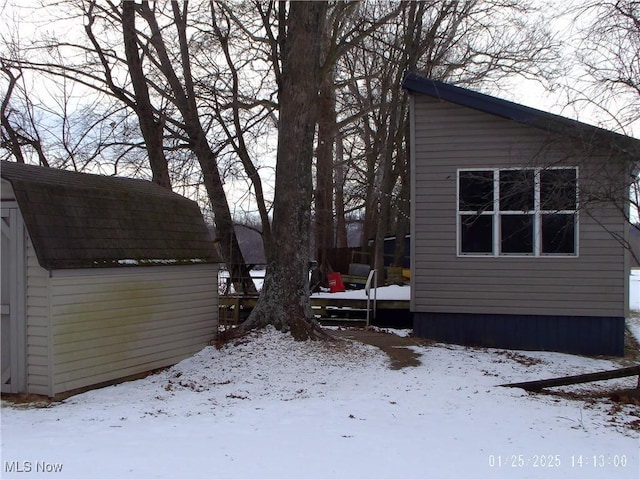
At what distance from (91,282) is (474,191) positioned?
7.07 metres

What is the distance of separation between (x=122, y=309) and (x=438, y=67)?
15.6 meters

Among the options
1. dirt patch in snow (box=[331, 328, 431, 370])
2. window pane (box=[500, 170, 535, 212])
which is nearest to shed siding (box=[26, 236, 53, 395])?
dirt patch in snow (box=[331, 328, 431, 370])

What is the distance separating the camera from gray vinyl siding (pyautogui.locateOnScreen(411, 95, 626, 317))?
35.9ft

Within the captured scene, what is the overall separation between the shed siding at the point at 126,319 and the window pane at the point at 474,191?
4851 millimetres

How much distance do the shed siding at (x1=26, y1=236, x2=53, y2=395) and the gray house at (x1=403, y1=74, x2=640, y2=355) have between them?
22.0 feet

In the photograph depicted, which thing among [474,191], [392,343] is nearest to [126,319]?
[392,343]

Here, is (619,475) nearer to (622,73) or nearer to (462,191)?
(622,73)

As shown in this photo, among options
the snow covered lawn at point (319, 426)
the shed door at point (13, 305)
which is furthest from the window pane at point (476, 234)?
the shed door at point (13, 305)

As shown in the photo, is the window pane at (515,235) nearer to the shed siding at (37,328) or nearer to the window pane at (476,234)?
the window pane at (476,234)

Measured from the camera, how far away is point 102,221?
8.16 metres

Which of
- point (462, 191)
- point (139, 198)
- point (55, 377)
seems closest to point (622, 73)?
point (462, 191)

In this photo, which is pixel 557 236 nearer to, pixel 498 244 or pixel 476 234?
pixel 498 244

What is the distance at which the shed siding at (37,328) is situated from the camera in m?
7.05
